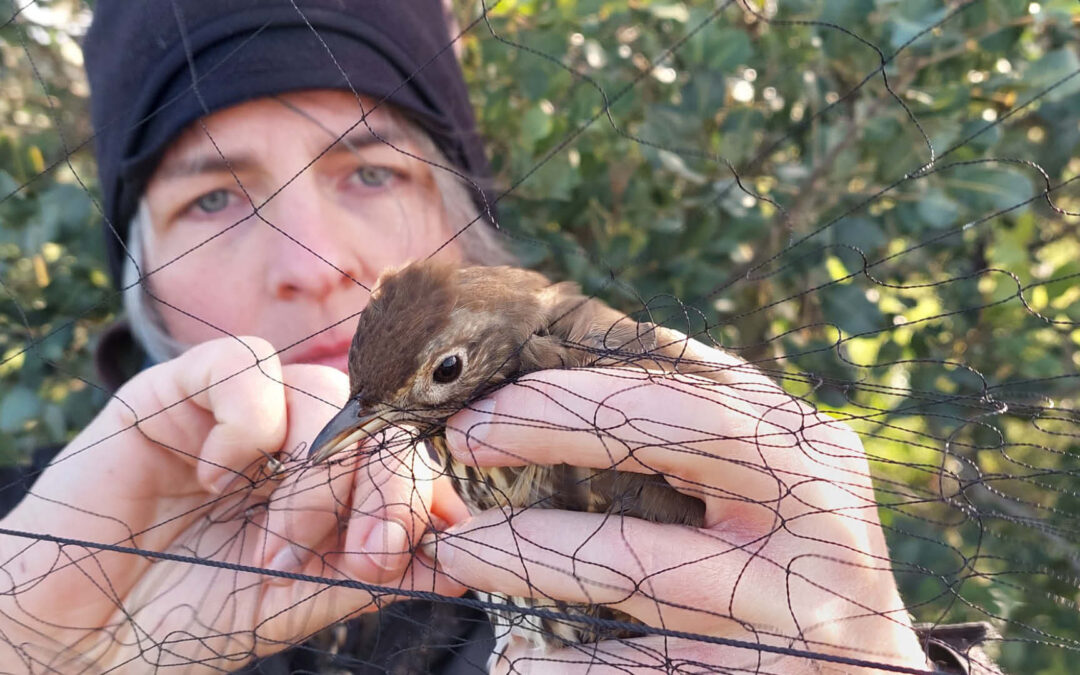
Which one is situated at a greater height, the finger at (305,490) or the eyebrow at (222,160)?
the eyebrow at (222,160)

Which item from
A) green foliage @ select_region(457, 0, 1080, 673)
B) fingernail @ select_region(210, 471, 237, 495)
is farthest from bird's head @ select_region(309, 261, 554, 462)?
green foliage @ select_region(457, 0, 1080, 673)

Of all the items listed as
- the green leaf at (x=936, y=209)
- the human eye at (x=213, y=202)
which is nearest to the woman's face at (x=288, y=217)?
the human eye at (x=213, y=202)

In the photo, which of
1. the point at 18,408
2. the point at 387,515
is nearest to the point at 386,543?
the point at 387,515

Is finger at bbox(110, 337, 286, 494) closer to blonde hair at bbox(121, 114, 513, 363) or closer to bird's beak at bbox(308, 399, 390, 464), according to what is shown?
bird's beak at bbox(308, 399, 390, 464)

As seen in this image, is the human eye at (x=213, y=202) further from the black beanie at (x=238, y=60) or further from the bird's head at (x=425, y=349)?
the bird's head at (x=425, y=349)

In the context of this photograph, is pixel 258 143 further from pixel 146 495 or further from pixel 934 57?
pixel 934 57

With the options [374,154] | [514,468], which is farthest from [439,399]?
[374,154]

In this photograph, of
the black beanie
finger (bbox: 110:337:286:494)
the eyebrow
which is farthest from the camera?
the eyebrow
